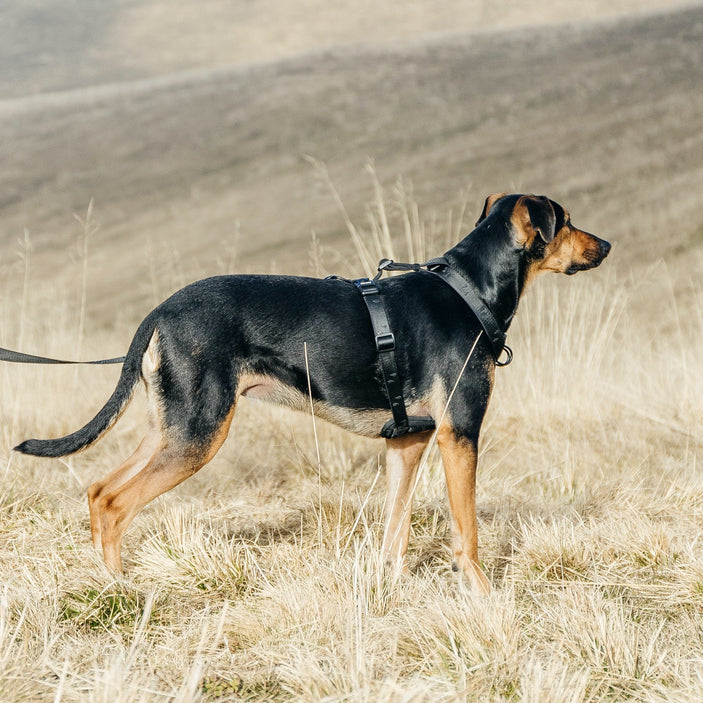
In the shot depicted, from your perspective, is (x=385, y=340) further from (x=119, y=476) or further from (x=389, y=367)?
(x=119, y=476)

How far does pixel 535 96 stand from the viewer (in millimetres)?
26469

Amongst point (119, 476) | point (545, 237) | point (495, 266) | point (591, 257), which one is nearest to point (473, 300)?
point (495, 266)

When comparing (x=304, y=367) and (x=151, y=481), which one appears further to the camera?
(x=304, y=367)

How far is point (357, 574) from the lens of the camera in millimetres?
3020

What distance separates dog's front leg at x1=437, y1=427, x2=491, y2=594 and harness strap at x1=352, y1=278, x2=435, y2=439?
18 centimetres

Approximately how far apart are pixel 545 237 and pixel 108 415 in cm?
208

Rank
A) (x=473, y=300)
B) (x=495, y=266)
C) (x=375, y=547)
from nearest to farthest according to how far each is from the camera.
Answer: (x=375, y=547) < (x=473, y=300) < (x=495, y=266)

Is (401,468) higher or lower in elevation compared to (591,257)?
lower

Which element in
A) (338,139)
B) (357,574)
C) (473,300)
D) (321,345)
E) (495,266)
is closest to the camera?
(357,574)

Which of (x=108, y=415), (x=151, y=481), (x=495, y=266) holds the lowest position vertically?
(x=151, y=481)

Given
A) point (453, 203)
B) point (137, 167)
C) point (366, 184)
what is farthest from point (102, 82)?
point (453, 203)

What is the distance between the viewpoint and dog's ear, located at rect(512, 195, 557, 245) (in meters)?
3.64

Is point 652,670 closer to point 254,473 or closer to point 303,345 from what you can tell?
point 303,345

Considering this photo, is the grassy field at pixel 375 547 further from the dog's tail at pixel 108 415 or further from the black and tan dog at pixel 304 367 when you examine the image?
the dog's tail at pixel 108 415
